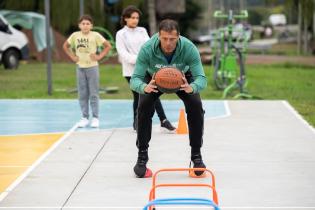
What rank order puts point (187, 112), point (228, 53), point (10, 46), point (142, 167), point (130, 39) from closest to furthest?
point (187, 112) → point (142, 167) → point (130, 39) → point (228, 53) → point (10, 46)

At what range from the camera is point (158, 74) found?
7.73 metres

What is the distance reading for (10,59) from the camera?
1089 inches

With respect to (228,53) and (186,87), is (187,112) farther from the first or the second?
(228,53)

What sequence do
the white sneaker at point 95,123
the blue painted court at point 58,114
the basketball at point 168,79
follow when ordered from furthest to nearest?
the blue painted court at point 58,114
the white sneaker at point 95,123
the basketball at point 168,79

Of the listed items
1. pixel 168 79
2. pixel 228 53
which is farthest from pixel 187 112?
pixel 228 53

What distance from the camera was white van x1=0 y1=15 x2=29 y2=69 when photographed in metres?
27.1

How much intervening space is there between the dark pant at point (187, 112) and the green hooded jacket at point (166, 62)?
17cm

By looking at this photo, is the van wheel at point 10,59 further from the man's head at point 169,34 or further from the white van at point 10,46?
the man's head at point 169,34

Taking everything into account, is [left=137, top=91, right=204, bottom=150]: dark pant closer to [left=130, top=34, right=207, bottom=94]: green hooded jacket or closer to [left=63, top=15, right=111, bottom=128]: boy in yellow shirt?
Answer: [left=130, top=34, right=207, bottom=94]: green hooded jacket

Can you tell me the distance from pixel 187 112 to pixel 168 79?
714 mm

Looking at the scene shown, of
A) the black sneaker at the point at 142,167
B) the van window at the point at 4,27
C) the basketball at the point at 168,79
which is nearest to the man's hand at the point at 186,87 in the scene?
the basketball at the point at 168,79

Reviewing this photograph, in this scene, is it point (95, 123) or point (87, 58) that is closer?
point (87, 58)

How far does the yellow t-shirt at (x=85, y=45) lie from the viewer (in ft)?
39.9

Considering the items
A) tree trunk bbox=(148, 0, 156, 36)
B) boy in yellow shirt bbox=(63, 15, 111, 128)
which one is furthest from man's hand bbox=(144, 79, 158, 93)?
tree trunk bbox=(148, 0, 156, 36)
